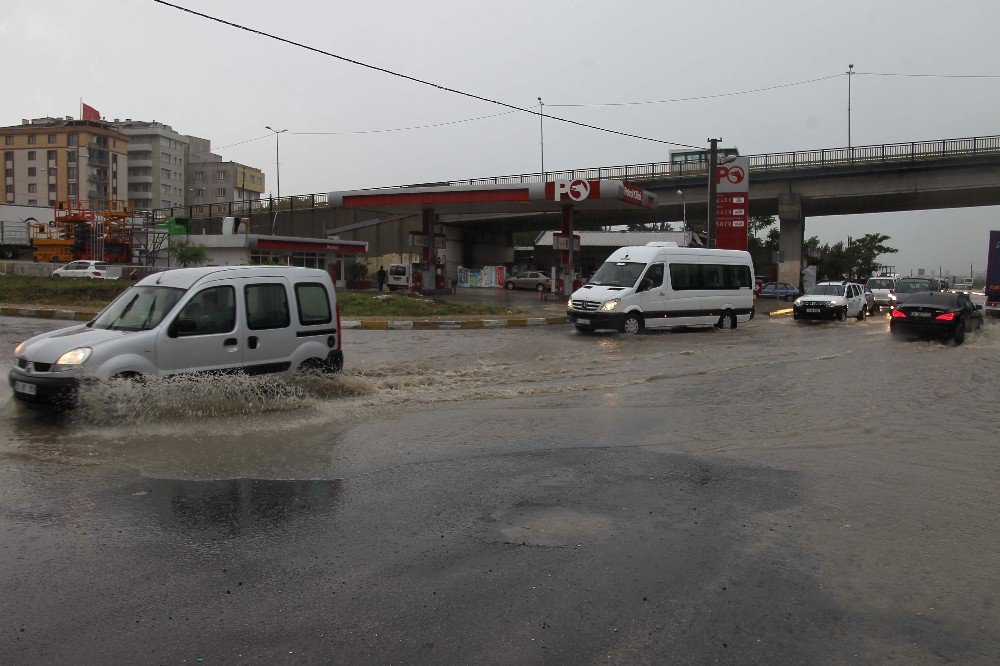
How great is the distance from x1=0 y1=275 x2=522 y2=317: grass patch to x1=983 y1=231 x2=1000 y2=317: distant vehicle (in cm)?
1808

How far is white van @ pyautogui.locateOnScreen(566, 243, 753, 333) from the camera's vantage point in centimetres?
1984

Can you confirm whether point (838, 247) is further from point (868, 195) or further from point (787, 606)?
point (787, 606)

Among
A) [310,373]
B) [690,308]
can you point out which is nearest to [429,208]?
[690,308]

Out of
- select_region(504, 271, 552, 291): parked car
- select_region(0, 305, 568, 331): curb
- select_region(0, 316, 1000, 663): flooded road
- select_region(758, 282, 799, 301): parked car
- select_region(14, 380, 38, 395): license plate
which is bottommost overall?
select_region(0, 316, 1000, 663): flooded road

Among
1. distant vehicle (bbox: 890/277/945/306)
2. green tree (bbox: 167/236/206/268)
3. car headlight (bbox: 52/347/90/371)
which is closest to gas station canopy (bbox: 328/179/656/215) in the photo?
green tree (bbox: 167/236/206/268)

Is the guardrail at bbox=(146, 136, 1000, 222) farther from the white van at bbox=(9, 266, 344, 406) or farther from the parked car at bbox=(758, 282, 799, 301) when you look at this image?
the white van at bbox=(9, 266, 344, 406)

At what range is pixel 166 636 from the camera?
355 cm

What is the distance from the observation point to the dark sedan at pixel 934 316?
18.8 metres

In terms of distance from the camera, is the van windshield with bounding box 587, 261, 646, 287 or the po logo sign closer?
the van windshield with bounding box 587, 261, 646, 287

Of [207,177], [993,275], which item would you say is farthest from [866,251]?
[207,177]

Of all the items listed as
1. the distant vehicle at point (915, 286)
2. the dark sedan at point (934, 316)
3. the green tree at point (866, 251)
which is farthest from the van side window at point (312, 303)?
the green tree at point (866, 251)

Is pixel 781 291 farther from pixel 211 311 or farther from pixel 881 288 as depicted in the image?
pixel 211 311

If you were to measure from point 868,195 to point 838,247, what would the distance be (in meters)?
41.2

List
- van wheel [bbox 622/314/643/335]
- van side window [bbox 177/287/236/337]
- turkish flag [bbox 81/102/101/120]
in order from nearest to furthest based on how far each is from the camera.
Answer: van side window [bbox 177/287/236/337] < van wheel [bbox 622/314/643/335] < turkish flag [bbox 81/102/101/120]
